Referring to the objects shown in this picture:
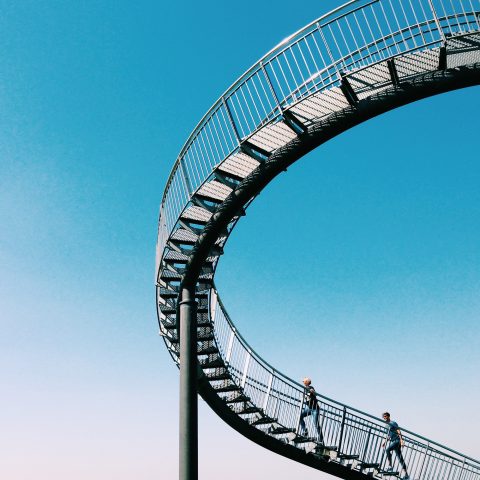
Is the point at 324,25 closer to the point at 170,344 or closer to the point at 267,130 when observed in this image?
the point at 267,130

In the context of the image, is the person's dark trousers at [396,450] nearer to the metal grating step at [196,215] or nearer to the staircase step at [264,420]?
the staircase step at [264,420]

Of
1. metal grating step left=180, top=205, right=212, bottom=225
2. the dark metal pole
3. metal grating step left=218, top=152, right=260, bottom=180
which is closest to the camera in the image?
metal grating step left=218, top=152, right=260, bottom=180

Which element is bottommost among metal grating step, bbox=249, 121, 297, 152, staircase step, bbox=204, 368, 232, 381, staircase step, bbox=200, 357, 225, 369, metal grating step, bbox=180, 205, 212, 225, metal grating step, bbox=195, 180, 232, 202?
staircase step, bbox=204, 368, 232, 381

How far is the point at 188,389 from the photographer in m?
11.3

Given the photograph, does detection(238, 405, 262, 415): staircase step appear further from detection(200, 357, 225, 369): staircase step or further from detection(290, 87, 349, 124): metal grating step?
detection(290, 87, 349, 124): metal grating step

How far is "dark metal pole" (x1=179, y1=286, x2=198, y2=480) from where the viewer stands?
10.8 meters

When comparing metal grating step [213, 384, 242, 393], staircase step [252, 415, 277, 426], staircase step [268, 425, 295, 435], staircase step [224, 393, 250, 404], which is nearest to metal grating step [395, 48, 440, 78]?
metal grating step [213, 384, 242, 393]

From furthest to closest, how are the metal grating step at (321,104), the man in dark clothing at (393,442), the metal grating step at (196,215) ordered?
the man in dark clothing at (393,442) → the metal grating step at (196,215) → the metal grating step at (321,104)

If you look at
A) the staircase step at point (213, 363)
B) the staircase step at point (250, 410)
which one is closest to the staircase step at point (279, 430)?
the staircase step at point (250, 410)

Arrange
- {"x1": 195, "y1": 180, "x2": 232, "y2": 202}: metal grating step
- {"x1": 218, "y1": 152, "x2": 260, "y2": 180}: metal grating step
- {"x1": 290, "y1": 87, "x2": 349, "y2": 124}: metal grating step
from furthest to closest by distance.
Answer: {"x1": 195, "y1": 180, "x2": 232, "y2": 202}: metal grating step < {"x1": 218, "y1": 152, "x2": 260, "y2": 180}: metal grating step < {"x1": 290, "y1": 87, "x2": 349, "y2": 124}: metal grating step

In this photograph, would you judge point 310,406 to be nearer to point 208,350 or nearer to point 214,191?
point 208,350

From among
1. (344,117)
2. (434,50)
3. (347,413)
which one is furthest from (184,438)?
(434,50)

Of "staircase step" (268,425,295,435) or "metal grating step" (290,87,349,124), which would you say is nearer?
"metal grating step" (290,87,349,124)

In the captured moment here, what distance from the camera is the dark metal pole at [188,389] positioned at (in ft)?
→ 35.6
